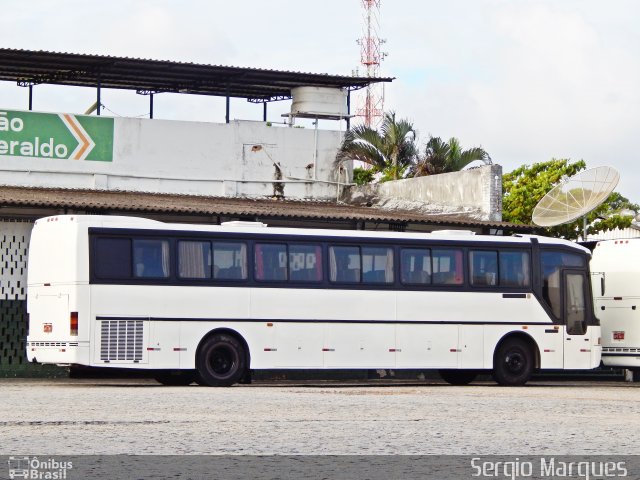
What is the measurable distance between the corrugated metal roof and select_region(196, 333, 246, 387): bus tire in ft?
15.4

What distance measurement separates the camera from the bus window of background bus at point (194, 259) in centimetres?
2405

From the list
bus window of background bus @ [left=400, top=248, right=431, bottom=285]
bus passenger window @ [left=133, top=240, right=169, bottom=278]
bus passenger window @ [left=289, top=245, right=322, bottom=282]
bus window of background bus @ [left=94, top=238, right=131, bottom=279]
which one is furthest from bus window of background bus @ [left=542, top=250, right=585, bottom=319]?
bus window of background bus @ [left=94, top=238, right=131, bottom=279]

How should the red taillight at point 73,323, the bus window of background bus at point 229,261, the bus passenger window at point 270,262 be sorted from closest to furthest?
1. the red taillight at point 73,323
2. the bus window of background bus at point 229,261
3. the bus passenger window at point 270,262

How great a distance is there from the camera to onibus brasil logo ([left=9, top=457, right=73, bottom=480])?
8969 millimetres

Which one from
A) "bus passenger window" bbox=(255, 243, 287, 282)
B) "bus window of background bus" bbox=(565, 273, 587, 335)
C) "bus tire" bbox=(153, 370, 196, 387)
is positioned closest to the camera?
"bus passenger window" bbox=(255, 243, 287, 282)

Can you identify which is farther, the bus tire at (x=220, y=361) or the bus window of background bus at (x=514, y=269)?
the bus window of background bus at (x=514, y=269)

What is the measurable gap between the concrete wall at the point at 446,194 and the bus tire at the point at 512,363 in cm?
893

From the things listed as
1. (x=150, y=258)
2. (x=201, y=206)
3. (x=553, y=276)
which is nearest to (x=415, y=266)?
(x=553, y=276)

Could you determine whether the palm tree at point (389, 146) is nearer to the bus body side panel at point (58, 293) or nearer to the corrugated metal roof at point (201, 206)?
the corrugated metal roof at point (201, 206)

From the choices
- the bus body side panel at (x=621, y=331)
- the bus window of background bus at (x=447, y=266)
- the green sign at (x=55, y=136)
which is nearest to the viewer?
the bus window of background bus at (x=447, y=266)

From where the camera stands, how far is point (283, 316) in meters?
24.9

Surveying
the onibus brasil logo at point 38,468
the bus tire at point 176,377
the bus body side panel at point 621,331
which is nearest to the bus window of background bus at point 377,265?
the bus tire at point 176,377

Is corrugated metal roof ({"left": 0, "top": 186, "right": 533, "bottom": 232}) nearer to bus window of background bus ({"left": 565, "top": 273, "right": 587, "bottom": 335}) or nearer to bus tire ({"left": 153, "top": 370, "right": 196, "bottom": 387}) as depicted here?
bus tire ({"left": 153, "top": 370, "right": 196, "bottom": 387})

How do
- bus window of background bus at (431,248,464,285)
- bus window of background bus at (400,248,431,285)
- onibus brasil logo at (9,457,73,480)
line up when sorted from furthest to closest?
bus window of background bus at (431,248,464,285), bus window of background bus at (400,248,431,285), onibus brasil logo at (9,457,73,480)
